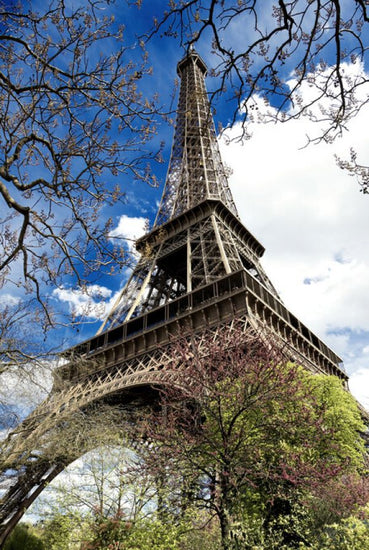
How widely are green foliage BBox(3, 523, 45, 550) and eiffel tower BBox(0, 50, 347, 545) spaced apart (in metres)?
1.18

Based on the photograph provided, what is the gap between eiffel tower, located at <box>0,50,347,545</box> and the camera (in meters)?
15.8

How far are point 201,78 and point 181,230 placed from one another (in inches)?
1170

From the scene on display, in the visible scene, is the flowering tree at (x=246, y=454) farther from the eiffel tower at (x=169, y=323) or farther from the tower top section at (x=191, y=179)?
the tower top section at (x=191, y=179)

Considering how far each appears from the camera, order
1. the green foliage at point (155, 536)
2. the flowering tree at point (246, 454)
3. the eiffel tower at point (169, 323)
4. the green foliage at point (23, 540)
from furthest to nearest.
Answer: the green foliage at point (23, 540), the eiffel tower at point (169, 323), the green foliage at point (155, 536), the flowering tree at point (246, 454)

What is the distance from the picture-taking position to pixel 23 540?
1934 cm

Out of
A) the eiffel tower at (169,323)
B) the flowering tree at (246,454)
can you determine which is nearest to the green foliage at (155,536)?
the flowering tree at (246,454)

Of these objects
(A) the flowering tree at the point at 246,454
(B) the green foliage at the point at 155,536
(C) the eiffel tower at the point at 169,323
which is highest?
(C) the eiffel tower at the point at 169,323

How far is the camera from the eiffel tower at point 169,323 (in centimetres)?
1576

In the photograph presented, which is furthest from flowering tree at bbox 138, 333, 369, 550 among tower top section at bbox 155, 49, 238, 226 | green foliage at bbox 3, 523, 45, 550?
tower top section at bbox 155, 49, 238, 226

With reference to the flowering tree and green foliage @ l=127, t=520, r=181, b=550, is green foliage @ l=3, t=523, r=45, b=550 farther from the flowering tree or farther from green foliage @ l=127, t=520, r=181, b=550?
the flowering tree

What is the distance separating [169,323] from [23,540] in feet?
41.6

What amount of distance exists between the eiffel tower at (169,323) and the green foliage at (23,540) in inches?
46.6

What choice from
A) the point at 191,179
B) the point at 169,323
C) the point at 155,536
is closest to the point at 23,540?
the point at 169,323

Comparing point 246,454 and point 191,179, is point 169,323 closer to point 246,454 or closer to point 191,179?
point 246,454
